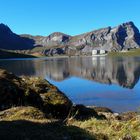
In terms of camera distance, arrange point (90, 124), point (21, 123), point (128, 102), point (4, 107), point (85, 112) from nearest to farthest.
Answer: point (21, 123), point (90, 124), point (4, 107), point (85, 112), point (128, 102)

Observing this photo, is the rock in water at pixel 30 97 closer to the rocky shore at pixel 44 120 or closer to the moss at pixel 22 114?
the rocky shore at pixel 44 120

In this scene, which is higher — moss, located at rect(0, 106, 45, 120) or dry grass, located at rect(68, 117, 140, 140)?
dry grass, located at rect(68, 117, 140, 140)

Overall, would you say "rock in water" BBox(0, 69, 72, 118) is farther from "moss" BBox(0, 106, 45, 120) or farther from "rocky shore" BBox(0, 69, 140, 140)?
"moss" BBox(0, 106, 45, 120)

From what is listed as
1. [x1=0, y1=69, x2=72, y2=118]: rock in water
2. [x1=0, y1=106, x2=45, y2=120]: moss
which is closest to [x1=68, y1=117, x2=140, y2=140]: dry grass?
[x1=0, y1=106, x2=45, y2=120]: moss

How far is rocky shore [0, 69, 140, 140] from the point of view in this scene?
9594 mm

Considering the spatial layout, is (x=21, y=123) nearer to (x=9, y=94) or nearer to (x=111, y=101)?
(x=9, y=94)

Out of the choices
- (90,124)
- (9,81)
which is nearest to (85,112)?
(9,81)

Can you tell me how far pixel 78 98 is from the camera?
214 ft

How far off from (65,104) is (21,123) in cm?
709

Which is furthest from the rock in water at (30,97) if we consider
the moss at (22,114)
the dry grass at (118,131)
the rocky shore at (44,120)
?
the dry grass at (118,131)

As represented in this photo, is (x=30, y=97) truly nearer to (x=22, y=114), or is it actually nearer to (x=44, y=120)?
(x=22, y=114)

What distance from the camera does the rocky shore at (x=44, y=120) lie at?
9.59m

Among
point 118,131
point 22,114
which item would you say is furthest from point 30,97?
point 118,131

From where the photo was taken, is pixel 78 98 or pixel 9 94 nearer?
pixel 9 94
